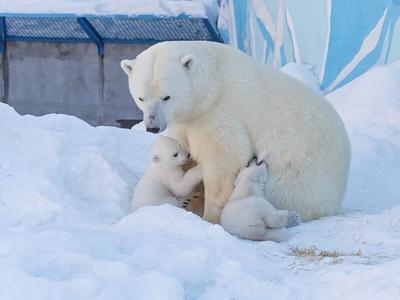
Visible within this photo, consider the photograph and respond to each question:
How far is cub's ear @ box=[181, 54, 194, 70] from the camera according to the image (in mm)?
4121

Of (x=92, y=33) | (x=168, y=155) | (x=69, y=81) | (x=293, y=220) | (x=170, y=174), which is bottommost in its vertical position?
(x=69, y=81)

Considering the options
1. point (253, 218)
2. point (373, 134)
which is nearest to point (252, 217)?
point (253, 218)

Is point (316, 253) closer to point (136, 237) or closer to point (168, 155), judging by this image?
point (136, 237)

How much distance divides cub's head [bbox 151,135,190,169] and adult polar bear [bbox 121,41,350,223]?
7 centimetres

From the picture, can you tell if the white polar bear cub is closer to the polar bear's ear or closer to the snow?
the polar bear's ear

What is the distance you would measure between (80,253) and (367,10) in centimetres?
523

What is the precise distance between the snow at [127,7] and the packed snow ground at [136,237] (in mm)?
6232

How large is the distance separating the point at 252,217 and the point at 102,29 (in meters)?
9.22

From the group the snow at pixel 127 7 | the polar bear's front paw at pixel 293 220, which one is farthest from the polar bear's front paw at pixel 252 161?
the snow at pixel 127 7

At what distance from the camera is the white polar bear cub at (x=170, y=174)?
430 cm

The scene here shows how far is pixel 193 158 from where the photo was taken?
434 cm

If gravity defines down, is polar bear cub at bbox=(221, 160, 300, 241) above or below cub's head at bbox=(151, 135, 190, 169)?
below

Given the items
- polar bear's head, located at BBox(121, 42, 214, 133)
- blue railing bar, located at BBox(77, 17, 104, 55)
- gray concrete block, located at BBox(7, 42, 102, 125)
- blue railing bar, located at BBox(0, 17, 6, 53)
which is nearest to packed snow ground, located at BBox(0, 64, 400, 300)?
Result: polar bear's head, located at BBox(121, 42, 214, 133)

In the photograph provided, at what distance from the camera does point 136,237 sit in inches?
132
